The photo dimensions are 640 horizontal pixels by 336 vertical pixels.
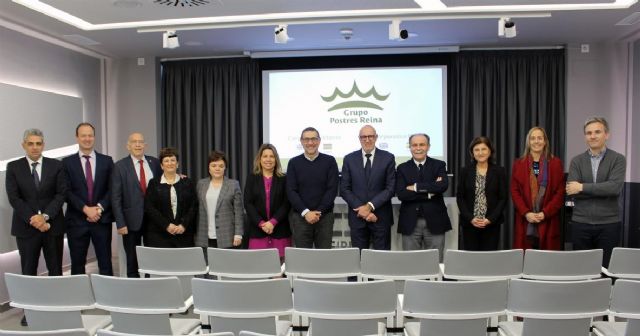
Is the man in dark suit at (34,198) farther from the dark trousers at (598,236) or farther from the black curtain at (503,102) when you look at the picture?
the black curtain at (503,102)

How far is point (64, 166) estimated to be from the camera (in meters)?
4.70

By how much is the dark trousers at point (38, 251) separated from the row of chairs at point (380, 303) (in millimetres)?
2070

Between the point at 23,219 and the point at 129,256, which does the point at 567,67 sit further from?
the point at 23,219

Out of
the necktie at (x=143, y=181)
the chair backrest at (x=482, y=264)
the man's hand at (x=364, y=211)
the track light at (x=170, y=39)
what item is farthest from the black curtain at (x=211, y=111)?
the chair backrest at (x=482, y=264)

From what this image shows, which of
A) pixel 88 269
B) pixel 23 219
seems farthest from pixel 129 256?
pixel 88 269

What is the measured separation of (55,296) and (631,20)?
617 cm

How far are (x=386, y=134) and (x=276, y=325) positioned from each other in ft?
16.6

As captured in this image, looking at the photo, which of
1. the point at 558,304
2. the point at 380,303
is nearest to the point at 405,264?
the point at 380,303

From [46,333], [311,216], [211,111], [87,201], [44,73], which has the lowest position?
[46,333]

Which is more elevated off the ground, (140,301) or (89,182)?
(89,182)

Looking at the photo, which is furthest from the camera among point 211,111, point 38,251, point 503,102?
point 211,111

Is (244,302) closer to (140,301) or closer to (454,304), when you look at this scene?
(140,301)

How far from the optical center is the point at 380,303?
2518 mm

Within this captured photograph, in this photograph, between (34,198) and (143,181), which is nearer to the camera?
(34,198)
